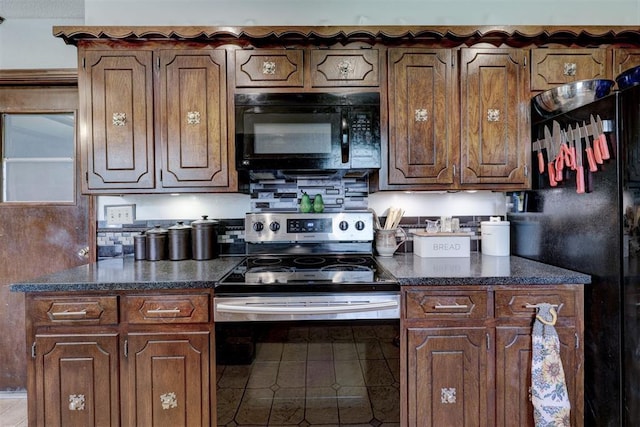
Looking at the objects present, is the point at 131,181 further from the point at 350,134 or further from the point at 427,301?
the point at 427,301

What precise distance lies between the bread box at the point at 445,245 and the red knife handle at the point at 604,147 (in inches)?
28.2

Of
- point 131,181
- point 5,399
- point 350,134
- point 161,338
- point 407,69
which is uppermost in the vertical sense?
point 407,69

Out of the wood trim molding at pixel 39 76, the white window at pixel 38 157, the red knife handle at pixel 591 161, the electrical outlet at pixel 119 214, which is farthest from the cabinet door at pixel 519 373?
the wood trim molding at pixel 39 76

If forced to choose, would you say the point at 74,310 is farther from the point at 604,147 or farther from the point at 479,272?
the point at 604,147

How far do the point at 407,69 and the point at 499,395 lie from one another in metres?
1.64

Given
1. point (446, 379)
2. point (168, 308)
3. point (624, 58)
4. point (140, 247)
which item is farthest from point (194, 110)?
point (624, 58)

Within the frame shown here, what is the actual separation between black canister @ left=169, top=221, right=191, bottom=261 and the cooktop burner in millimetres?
347

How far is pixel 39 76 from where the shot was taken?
7.15 feet

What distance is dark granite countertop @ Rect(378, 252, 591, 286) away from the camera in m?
1.48

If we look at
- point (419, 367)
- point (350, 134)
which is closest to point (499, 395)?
point (419, 367)

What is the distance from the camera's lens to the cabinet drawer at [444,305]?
4.87 ft

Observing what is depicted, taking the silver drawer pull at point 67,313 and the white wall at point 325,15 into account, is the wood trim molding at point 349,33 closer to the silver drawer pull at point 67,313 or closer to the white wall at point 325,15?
the white wall at point 325,15

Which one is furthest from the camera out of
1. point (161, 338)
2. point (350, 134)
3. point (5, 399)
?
point (5, 399)

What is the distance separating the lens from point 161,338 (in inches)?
58.0
